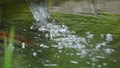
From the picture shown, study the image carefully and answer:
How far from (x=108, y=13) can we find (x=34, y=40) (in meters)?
2.64

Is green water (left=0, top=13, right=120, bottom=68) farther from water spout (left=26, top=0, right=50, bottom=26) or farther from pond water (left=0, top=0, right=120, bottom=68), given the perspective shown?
water spout (left=26, top=0, right=50, bottom=26)

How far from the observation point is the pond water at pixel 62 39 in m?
4.00

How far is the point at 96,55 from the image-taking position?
425 cm

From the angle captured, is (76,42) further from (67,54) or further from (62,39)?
(67,54)

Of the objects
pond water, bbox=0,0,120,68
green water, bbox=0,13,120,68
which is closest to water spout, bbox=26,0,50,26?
pond water, bbox=0,0,120,68

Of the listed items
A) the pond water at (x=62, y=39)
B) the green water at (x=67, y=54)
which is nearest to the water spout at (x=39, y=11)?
the pond water at (x=62, y=39)

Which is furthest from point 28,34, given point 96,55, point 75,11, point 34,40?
point 75,11

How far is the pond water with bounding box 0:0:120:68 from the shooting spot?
13.1ft

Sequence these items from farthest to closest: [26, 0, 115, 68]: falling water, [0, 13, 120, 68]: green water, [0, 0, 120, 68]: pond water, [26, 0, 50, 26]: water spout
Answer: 1. [26, 0, 50, 26]: water spout
2. [26, 0, 115, 68]: falling water
3. [0, 0, 120, 68]: pond water
4. [0, 13, 120, 68]: green water

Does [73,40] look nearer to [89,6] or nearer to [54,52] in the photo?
[54,52]

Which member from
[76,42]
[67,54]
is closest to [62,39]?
[76,42]

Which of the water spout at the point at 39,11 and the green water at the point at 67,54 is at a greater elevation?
the water spout at the point at 39,11

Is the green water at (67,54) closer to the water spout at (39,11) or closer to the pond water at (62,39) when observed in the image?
the pond water at (62,39)

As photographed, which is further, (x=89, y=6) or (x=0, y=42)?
(x=89, y=6)
